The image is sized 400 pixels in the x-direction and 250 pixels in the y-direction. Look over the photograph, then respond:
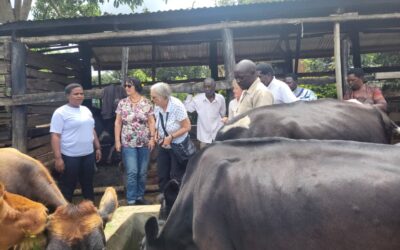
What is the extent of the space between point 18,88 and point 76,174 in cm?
234

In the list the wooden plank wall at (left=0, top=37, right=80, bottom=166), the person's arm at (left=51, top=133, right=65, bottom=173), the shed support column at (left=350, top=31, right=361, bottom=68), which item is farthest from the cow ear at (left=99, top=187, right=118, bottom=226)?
the shed support column at (left=350, top=31, right=361, bottom=68)

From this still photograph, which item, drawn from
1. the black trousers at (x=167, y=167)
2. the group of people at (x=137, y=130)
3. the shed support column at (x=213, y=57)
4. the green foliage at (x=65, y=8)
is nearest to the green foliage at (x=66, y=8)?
the green foliage at (x=65, y=8)

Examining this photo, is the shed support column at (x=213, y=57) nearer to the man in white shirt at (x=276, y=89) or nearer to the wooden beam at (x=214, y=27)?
the wooden beam at (x=214, y=27)

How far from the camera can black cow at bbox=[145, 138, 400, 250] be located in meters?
2.39

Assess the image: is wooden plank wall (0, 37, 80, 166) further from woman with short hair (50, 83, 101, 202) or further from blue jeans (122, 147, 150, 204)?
blue jeans (122, 147, 150, 204)

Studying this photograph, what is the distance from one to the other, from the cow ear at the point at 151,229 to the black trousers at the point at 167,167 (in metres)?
2.89

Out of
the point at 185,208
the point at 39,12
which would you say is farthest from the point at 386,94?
the point at 39,12

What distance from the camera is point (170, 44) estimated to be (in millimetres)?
10586

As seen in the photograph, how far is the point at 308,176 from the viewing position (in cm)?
260

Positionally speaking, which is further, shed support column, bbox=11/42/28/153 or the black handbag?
shed support column, bbox=11/42/28/153

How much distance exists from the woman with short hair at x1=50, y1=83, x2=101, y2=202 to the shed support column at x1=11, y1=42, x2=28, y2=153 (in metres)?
1.82

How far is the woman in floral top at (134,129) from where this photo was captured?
6.20 m

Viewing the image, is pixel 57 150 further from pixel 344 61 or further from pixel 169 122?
pixel 344 61

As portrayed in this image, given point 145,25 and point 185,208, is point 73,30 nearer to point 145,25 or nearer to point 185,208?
point 145,25
